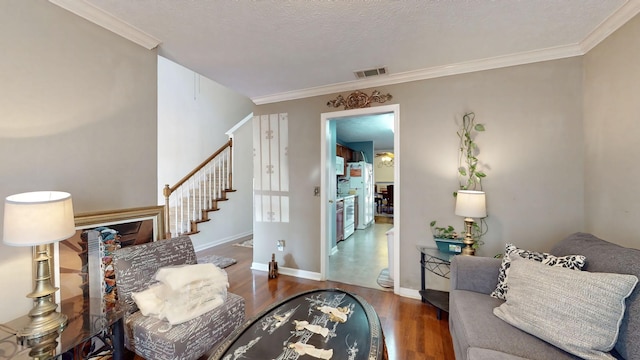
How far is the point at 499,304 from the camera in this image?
1554 millimetres

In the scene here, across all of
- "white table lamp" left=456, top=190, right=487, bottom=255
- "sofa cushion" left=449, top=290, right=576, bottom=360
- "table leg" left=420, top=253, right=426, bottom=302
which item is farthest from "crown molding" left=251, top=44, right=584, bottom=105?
"sofa cushion" left=449, top=290, right=576, bottom=360

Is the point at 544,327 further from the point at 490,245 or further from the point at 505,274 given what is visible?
the point at 490,245

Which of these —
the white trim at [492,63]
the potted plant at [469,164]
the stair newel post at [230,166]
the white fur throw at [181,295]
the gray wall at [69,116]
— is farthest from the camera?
the stair newel post at [230,166]

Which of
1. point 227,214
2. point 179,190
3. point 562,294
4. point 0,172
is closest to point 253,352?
point 562,294

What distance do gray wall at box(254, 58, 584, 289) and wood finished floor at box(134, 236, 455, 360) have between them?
0.34 metres

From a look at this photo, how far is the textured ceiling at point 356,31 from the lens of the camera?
1.62 meters

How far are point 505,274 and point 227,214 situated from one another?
4671 millimetres

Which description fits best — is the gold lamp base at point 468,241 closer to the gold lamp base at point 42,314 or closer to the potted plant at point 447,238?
the potted plant at point 447,238

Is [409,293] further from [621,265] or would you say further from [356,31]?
[356,31]

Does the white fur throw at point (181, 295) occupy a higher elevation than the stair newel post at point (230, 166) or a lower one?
lower

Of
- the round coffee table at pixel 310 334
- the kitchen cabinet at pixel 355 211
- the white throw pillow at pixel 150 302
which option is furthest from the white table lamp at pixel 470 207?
the kitchen cabinet at pixel 355 211

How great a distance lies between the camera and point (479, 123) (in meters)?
2.40

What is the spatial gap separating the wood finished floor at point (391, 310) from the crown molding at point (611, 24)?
2.63m

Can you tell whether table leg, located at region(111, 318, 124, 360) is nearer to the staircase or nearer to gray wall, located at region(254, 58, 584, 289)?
gray wall, located at region(254, 58, 584, 289)
